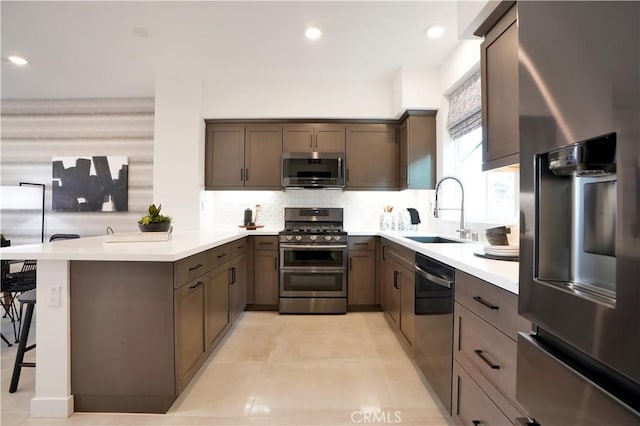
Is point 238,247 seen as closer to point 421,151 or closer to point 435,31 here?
point 421,151

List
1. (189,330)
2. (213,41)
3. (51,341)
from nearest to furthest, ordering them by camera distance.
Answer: (51,341)
(189,330)
(213,41)

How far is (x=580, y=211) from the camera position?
66 centimetres

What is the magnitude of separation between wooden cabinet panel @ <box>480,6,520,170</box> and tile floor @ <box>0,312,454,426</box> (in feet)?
4.83

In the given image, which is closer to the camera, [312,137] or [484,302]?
[484,302]

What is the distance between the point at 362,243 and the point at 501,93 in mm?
2325

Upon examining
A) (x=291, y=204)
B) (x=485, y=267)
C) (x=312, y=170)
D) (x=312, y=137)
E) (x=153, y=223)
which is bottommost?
(x=485, y=267)

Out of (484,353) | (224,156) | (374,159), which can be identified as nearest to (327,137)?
(374,159)

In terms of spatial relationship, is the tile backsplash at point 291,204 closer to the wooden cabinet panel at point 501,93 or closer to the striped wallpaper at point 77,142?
the striped wallpaper at point 77,142

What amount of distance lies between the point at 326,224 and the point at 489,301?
2796 mm

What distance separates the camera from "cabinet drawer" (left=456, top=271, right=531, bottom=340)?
42.3 inches

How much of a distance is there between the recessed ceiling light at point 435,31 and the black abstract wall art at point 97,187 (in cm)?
402

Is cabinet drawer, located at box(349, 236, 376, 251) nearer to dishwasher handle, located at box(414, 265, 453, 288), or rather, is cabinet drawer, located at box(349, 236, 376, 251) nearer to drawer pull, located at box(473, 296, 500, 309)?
dishwasher handle, located at box(414, 265, 453, 288)

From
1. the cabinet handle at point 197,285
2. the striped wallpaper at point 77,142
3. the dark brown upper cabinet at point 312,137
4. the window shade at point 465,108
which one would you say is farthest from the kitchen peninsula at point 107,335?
the striped wallpaper at point 77,142

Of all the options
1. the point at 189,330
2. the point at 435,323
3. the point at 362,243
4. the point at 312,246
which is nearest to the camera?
the point at 435,323
